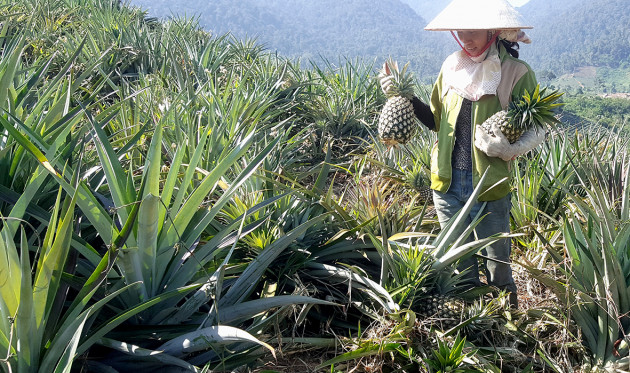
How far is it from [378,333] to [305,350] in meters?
0.30

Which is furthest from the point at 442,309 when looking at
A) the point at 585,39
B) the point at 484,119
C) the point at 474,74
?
the point at 585,39

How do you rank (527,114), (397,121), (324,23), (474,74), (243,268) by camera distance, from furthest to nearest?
(324,23) < (397,121) < (474,74) < (527,114) < (243,268)

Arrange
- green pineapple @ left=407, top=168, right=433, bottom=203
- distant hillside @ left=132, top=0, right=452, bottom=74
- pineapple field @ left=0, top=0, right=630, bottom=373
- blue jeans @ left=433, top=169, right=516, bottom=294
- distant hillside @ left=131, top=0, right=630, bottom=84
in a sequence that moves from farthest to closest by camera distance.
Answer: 1. distant hillside @ left=131, top=0, right=630, bottom=84
2. distant hillside @ left=132, top=0, right=452, bottom=74
3. green pineapple @ left=407, top=168, right=433, bottom=203
4. blue jeans @ left=433, top=169, right=516, bottom=294
5. pineapple field @ left=0, top=0, right=630, bottom=373

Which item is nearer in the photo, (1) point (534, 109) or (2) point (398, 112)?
(1) point (534, 109)

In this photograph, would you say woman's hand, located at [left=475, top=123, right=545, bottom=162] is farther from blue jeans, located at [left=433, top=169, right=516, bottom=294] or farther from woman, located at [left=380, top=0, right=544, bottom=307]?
blue jeans, located at [left=433, top=169, right=516, bottom=294]

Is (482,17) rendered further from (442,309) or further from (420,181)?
(420,181)

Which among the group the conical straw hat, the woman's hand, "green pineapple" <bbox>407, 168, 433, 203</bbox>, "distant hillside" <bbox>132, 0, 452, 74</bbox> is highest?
"distant hillside" <bbox>132, 0, 452, 74</bbox>

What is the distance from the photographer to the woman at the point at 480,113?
2.34m

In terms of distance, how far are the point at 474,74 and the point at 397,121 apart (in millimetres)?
403

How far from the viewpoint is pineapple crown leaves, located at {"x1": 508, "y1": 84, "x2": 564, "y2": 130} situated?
222 centimetres

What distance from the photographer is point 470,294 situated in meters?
2.47

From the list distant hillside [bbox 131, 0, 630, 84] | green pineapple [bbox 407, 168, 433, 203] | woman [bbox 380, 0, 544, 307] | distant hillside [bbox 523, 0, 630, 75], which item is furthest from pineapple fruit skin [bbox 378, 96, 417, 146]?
distant hillside [bbox 523, 0, 630, 75]

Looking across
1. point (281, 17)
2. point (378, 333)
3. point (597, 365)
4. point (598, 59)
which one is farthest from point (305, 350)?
point (281, 17)

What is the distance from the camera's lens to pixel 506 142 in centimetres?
230
